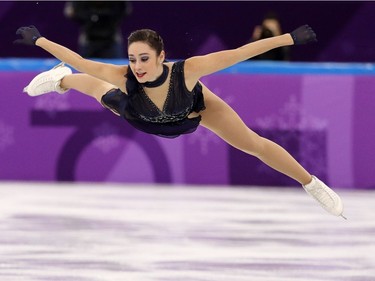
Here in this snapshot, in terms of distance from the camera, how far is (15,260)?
19.5ft

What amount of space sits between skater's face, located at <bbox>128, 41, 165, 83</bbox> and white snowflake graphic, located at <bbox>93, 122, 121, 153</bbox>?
377 centimetres

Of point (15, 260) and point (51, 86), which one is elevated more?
point (51, 86)

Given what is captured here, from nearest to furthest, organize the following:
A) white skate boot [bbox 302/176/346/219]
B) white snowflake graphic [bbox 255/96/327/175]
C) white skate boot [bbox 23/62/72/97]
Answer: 1. white skate boot [bbox 302/176/346/219]
2. white skate boot [bbox 23/62/72/97]
3. white snowflake graphic [bbox 255/96/327/175]

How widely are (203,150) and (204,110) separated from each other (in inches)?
134

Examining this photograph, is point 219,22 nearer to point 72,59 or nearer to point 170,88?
point 170,88

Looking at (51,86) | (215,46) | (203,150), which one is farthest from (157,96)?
(215,46)

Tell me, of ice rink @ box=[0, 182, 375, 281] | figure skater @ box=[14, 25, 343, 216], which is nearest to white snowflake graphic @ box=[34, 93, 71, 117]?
ice rink @ box=[0, 182, 375, 281]

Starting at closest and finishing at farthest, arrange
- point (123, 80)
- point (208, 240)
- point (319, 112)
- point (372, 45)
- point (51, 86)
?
point (123, 80) < point (51, 86) < point (208, 240) < point (319, 112) < point (372, 45)

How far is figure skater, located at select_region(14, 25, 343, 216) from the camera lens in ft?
17.7

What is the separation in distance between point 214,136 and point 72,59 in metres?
3.86

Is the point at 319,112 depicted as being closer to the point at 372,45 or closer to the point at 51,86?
the point at 372,45

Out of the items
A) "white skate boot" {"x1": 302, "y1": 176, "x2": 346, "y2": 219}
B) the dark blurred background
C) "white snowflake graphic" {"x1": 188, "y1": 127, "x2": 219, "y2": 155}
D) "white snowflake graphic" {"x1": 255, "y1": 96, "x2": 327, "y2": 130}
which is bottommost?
"white skate boot" {"x1": 302, "y1": 176, "x2": 346, "y2": 219}

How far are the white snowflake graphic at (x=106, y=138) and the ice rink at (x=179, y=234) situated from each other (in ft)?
1.13

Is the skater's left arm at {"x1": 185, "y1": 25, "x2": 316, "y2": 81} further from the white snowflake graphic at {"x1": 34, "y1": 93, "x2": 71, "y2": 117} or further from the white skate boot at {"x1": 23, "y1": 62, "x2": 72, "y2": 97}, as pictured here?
the white snowflake graphic at {"x1": 34, "y1": 93, "x2": 71, "y2": 117}
